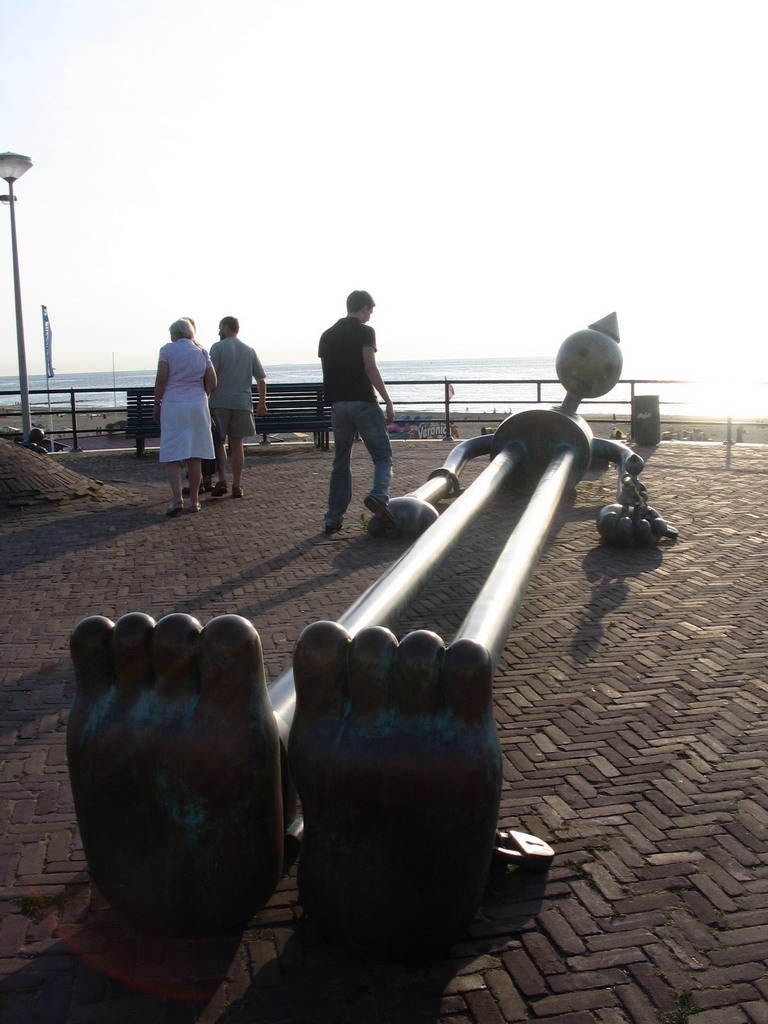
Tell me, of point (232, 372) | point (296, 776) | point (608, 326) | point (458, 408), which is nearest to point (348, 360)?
point (232, 372)

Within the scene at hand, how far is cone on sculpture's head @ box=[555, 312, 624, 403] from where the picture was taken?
8.61 m

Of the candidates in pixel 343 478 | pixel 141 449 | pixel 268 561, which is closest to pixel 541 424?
pixel 343 478

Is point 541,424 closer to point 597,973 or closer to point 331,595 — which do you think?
point 331,595

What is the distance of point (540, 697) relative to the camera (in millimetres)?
4160

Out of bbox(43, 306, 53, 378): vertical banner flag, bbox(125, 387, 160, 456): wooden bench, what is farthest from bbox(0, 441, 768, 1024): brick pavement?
bbox(43, 306, 53, 378): vertical banner flag

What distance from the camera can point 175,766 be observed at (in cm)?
241

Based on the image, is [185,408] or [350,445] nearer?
[350,445]

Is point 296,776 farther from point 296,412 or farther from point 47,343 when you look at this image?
point 47,343

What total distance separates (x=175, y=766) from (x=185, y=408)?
252 inches

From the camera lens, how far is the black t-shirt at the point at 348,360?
7.42 metres

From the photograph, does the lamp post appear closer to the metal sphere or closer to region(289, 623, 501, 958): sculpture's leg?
the metal sphere

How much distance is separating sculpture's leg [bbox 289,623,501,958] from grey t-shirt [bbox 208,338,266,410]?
23.7 ft

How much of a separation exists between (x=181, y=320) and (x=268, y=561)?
2.72 m

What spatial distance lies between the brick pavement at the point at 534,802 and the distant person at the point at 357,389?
596 millimetres
